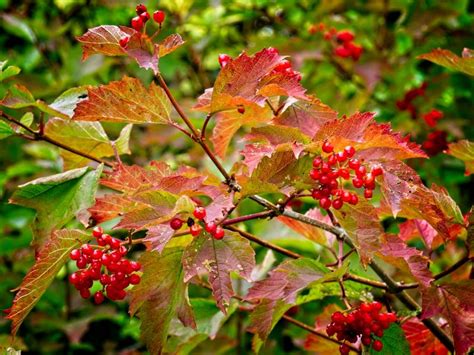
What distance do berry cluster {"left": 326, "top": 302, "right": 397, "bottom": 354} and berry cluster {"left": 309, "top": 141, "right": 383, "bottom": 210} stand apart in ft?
0.75

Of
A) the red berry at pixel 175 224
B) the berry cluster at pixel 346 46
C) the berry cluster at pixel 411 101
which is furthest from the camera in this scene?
the berry cluster at pixel 346 46

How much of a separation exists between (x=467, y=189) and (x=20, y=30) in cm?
220

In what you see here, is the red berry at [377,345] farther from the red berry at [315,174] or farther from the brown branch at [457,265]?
the red berry at [315,174]

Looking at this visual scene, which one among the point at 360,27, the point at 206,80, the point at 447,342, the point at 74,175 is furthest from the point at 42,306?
the point at 360,27

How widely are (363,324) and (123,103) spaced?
0.61 metres

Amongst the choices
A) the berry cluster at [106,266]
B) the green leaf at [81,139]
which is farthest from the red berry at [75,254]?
the green leaf at [81,139]

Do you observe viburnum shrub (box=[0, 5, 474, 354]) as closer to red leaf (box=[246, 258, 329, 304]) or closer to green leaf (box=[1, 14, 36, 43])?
red leaf (box=[246, 258, 329, 304])

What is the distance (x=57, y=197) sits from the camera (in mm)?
1310

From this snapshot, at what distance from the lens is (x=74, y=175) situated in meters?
1.32

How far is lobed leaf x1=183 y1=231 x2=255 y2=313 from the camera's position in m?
1.05

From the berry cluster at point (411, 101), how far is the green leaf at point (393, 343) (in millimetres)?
1322

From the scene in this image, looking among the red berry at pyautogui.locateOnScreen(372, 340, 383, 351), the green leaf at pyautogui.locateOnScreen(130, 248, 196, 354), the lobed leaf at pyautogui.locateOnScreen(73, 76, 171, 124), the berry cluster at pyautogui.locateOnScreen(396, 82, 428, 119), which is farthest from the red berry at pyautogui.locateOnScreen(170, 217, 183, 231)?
the berry cluster at pyautogui.locateOnScreen(396, 82, 428, 119)

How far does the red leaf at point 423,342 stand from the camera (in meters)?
1.34

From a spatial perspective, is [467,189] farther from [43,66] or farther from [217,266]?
[43,66]
